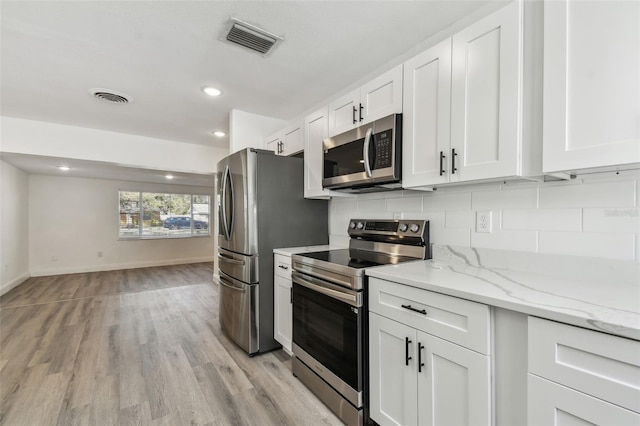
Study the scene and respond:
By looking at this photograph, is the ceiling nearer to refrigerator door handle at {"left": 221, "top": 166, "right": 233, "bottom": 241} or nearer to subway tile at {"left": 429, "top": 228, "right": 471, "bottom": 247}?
refrigerator door handle at {"left": 221, "top": 166, "right": 233, "bottom": 241}

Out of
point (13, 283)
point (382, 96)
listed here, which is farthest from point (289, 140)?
point (13, 283)

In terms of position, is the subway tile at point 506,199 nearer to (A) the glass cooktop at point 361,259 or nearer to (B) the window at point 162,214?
(A) the glass cooktop at point 361,259

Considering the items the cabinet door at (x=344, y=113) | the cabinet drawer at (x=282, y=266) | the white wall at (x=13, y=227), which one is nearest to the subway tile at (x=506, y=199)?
the cabinet door at (x=344, y=113)

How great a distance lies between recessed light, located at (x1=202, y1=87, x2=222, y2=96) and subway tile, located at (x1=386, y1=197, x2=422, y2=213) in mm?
1993

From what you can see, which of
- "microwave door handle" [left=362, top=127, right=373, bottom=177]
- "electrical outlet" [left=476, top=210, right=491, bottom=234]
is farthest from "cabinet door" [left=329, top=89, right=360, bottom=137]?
"electrical outlet" [left=476, top=210, right=491, bottom=234]

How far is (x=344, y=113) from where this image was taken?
2184 mm

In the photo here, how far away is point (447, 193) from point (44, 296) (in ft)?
19.3

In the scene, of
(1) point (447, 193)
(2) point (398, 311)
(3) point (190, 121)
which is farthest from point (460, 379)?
(3) point (190, 121)

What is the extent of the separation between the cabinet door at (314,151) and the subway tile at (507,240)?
1.19 meters

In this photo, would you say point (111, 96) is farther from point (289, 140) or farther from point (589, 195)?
point (589, 195)

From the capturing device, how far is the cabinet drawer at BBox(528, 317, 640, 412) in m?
0.78

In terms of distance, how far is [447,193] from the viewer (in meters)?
1.86

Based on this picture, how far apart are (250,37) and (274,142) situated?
137 cm

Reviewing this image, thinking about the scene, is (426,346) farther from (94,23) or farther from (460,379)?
(94,23)
